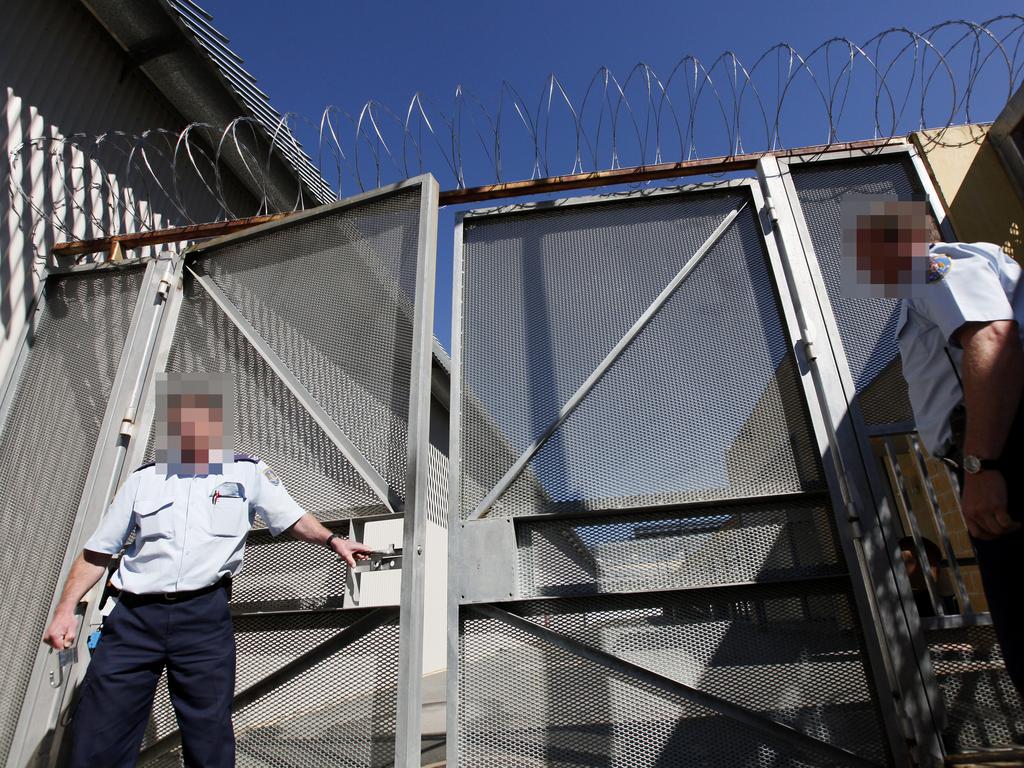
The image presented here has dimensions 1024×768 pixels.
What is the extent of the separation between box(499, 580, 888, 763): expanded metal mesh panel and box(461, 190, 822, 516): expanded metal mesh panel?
1.48ft

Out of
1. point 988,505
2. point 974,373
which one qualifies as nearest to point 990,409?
point 974,373

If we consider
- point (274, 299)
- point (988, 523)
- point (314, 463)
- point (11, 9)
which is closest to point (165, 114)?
point (11, 9)

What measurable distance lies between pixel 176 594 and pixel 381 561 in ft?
2.57

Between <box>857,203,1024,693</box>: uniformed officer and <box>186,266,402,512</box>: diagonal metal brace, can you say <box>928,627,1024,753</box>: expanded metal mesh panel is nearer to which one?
<box>857,203,1024,693</box>: uniformed officer

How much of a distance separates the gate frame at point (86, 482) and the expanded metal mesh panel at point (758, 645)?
224cm

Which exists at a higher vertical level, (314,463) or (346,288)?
(346,288)

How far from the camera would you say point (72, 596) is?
7.59 ft

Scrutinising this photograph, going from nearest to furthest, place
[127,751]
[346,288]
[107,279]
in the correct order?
[127,751], [346,288], [107,279]

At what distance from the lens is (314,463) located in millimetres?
3070

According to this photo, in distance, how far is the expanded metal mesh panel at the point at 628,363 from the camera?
2.91 m

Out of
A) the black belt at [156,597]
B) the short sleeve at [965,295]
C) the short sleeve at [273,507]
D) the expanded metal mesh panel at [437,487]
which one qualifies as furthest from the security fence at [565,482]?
the expanded metal mesh panel at [437,487]

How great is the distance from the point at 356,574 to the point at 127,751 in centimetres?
96

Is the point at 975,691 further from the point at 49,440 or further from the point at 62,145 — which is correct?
the point at 62,145

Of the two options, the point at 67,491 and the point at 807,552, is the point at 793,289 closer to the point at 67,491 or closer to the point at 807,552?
the point at 807,552
